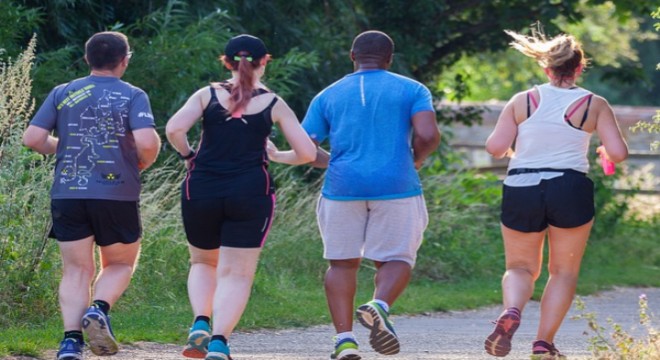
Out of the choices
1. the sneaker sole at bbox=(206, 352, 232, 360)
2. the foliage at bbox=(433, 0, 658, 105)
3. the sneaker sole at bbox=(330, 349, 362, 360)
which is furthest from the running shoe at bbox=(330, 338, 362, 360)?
the foliage at bbox=(433, 0, 658, 105)

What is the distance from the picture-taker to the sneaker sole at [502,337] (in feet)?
22.1

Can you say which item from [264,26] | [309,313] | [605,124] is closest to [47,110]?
[605,124]

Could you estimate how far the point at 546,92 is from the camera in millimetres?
6969

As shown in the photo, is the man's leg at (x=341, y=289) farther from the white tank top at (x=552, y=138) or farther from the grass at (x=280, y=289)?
the grass at (x=280, y=289)

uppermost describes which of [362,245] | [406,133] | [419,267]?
[406,133]

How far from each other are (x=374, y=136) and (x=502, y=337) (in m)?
1.29

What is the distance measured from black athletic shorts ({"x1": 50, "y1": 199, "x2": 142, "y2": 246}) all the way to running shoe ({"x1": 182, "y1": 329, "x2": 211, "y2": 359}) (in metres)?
0.75

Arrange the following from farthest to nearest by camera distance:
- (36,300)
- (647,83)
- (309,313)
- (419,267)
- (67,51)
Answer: (647,83) → (419,267) → (67,51) → (309,313) → (36,300)

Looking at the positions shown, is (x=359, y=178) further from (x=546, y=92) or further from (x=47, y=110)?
(x=47, y=110)

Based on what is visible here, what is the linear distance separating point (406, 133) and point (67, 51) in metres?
6.83

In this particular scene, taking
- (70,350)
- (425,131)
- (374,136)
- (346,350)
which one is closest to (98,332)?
(70,350)

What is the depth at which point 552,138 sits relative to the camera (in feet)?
22.6

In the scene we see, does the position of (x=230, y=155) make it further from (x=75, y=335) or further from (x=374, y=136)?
(x=75, y=335)

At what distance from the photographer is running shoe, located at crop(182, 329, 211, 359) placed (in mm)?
6465
